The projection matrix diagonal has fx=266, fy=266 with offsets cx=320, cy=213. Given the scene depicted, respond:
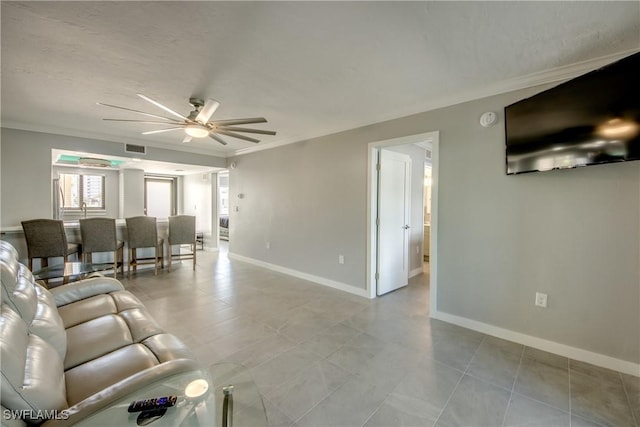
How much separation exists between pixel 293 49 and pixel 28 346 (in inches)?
90.2

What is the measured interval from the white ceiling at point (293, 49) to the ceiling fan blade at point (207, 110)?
27cm

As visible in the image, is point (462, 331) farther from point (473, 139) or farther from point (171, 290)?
point (171, 290)

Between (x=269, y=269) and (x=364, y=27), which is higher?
(x=364, y=27)

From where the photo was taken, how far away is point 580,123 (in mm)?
1995

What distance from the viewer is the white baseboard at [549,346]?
2074mm

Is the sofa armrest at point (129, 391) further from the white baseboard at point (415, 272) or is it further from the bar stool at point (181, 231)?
the bar stool at point (181, 231)

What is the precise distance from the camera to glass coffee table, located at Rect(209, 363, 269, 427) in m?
1.34

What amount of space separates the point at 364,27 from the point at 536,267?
2.49 m

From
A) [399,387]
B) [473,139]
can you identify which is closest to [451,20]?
[473,139]

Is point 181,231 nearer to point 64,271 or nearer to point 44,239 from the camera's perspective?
point 44,239

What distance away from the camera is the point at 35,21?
1678 millimetres

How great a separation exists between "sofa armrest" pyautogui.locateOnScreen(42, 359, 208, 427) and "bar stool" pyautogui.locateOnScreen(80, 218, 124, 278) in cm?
380

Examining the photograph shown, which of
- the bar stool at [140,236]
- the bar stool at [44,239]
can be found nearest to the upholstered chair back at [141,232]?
the bar stool at [140,236]

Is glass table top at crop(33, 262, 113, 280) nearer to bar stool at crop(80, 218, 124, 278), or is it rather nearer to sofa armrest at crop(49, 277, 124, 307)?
bar stool at crop(80, 218, 124, 278)
